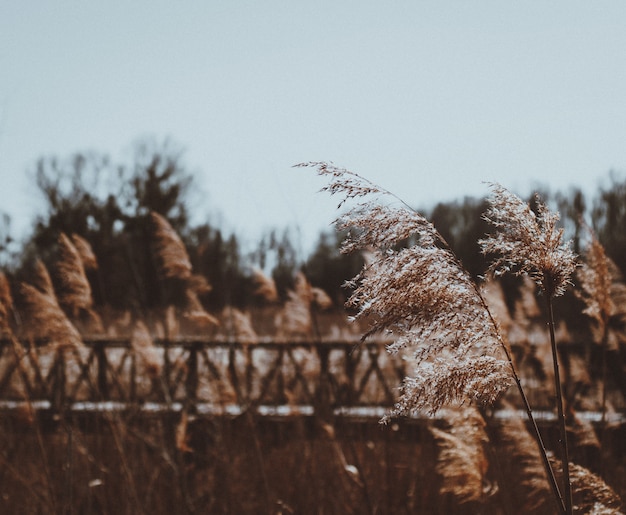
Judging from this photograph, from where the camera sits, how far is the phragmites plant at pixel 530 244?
131cm

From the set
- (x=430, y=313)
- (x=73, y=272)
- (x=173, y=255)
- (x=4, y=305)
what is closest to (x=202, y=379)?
(x=173, y=255)

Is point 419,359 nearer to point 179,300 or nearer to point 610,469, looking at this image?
point 610,469

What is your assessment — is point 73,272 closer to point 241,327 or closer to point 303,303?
point 241,327

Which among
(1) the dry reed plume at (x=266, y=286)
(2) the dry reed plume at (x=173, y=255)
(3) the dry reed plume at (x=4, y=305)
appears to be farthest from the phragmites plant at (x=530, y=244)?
(1) the dry reed plume at (x=266, y=286)

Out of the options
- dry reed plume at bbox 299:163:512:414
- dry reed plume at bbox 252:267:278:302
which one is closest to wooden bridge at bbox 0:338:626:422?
dry reed plume at bbox 252:267:278:302

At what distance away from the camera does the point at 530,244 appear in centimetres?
133

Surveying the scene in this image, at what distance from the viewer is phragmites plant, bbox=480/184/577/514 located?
1.31m

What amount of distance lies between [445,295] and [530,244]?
180 mm

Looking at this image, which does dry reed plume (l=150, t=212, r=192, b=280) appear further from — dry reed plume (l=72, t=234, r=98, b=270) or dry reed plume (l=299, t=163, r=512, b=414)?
dry reed plume (l=299, t=163, r=512, b=414)

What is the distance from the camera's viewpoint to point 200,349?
21.9ft

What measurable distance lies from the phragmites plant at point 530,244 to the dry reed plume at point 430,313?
9 centimetres

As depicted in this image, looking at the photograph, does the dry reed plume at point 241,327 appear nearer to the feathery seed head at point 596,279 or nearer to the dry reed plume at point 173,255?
the dry reed plume at point 173,255

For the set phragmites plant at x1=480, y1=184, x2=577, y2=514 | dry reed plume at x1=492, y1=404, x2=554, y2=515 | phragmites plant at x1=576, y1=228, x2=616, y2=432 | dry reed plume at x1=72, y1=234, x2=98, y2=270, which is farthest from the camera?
dry reed plume at x1=72, y1=234, x2=98, y2=270

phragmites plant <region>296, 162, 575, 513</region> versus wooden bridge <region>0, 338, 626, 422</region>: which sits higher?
phragmites plant <region>296, 162, 575, 513</region>
